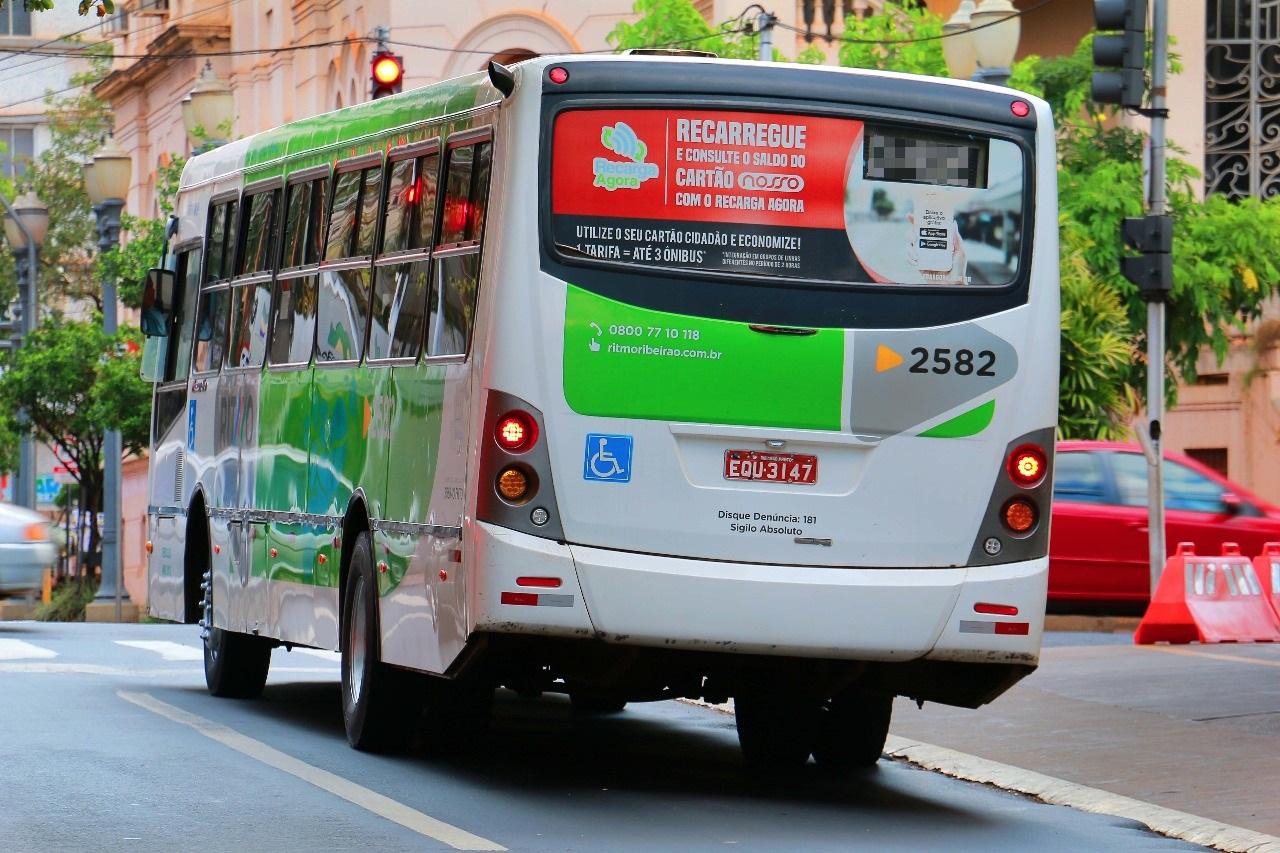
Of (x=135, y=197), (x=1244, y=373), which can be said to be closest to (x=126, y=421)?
(x=1244, y=373)

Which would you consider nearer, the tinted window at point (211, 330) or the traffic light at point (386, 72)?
the tinted window at point (211, 330)

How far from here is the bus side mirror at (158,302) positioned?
17156mm

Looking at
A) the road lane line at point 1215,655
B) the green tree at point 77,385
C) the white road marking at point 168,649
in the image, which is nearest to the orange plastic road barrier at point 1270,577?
the road lane line at point 1215,655

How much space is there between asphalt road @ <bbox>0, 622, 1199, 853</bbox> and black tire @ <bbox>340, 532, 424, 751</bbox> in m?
0.12

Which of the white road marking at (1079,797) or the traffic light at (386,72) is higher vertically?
the traffic light at (386,72)

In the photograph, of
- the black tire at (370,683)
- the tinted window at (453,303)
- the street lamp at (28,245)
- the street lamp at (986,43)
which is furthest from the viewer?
the street lamp at (28,245)

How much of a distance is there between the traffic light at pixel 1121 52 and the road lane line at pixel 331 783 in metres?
8.16

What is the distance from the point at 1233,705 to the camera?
14938 mm

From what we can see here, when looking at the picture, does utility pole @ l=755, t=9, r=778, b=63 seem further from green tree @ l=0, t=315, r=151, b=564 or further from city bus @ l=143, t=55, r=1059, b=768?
city bus @ l=143, t=55, r=1059, b=768

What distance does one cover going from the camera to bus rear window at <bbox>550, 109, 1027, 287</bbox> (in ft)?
35.3

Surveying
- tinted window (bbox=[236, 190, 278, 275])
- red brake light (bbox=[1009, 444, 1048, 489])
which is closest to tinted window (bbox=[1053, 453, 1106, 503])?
tinted window (bbox=[236, 190, 278, 275])

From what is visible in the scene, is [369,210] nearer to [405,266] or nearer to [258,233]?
[405,266]

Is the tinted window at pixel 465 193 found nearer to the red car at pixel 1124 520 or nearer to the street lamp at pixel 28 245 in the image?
the red car at pixel 1124 520

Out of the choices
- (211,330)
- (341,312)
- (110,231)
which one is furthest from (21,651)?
(110,231)
